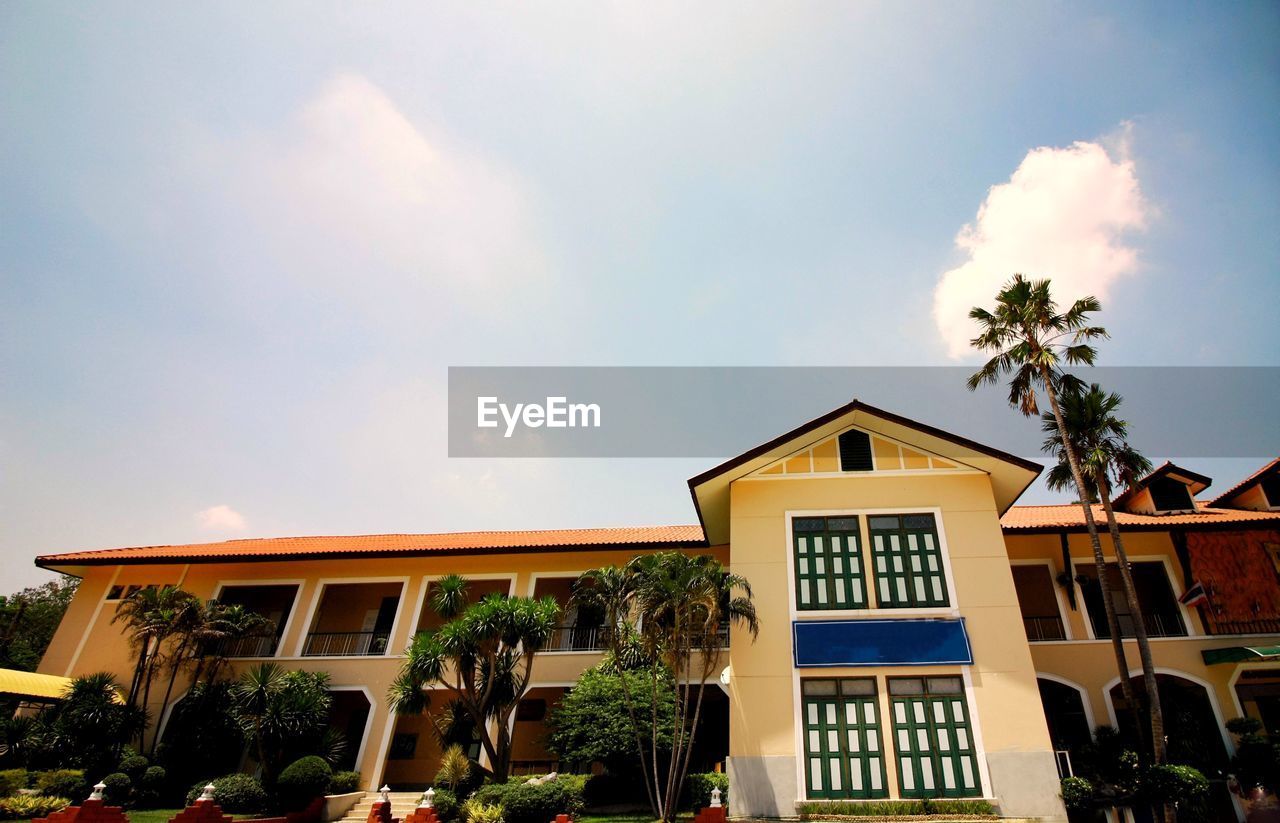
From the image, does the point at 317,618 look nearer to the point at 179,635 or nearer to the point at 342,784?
the point at 179,635

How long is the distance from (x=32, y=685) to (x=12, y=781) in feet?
15.0

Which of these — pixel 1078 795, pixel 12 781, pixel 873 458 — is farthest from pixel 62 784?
pixel 1078 795

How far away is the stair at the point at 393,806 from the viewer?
1739 centimetres

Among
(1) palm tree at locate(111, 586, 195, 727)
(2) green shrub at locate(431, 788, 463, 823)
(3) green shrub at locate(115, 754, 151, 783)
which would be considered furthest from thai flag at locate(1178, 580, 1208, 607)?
(1) palm tree at locate(111, 586, 195, 727)

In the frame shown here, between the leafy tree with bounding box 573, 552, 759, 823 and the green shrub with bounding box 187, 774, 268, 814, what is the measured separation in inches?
375

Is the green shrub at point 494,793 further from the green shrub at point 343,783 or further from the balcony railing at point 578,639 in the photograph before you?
the balcony railing at point 578,639

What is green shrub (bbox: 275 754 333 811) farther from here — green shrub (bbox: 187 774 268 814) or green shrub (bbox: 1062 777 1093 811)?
green shrub (bbox: 1062 777 1093 811)

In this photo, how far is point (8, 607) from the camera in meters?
41.9

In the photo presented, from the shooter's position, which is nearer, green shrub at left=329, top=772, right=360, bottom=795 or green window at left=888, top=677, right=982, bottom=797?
green window at left=888, top=677, right=982, bottom=797

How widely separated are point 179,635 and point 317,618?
4.16m

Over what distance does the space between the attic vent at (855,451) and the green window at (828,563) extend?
1.50 meters

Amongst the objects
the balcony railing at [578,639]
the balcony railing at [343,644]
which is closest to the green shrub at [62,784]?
the balcony railing at [343,644]

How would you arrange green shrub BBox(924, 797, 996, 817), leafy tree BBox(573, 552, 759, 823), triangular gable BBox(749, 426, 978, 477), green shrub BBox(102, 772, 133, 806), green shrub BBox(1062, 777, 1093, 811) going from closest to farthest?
green shrub BBox(924, 797, 996, 817)
green shrub BBox(1062, 777, 1093, 811)
leafy tree BBox(573, 552, 759, 823)
green shrub BBox(102, 772, 133, 806)
triangular gable BBox(749, 426, 978, 477)

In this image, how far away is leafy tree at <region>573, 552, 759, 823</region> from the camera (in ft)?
48.7
